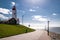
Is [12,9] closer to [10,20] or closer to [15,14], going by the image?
[15,14]

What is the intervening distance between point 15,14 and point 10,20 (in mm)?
15276

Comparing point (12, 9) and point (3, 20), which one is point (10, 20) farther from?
point (12, 9)

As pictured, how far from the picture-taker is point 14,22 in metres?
97.6

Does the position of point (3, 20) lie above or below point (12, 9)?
below

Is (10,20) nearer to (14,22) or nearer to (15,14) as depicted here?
(14,22)

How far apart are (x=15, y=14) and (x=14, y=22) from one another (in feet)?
48.3

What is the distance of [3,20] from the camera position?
103500 millimetres

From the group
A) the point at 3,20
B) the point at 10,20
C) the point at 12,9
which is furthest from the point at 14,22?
the point at 12,9

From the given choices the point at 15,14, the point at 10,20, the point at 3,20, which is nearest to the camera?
the point at 10,20

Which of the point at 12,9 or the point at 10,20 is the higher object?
the point at 12,9

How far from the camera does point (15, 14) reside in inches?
4370

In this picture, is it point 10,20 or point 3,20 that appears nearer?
point 10,20

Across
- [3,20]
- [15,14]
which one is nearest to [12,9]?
[15,14]

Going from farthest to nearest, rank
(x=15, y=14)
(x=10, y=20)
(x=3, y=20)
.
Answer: (x=15, y=14) → (x=3, y=20) → (x=10, y=20)
